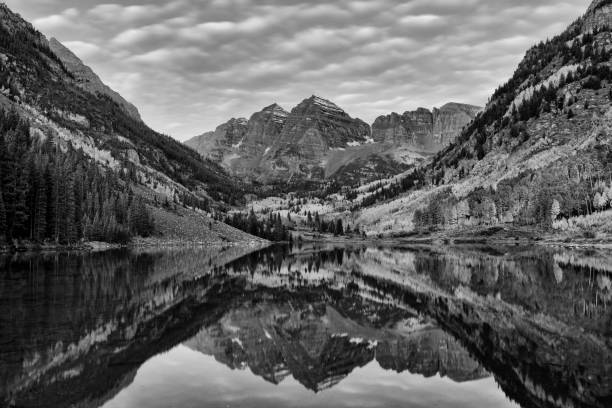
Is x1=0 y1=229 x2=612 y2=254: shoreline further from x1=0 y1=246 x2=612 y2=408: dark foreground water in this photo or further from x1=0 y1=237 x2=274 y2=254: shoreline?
x1=0 y1=246 x2=612 y2=408: dark foreground water

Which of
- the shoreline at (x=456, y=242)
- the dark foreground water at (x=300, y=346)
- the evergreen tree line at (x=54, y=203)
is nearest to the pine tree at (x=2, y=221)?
the evergreen tree line at (x=54, y=203)

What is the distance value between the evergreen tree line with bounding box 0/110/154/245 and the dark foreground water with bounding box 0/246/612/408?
6181 centimetres

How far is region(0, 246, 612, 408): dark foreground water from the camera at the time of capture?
1730 cm

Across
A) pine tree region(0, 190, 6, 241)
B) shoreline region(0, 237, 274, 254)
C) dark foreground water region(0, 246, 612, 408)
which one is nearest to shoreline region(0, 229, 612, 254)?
shoreline region(0, 237, 274, 254)

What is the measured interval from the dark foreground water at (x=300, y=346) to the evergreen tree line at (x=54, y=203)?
61812mm

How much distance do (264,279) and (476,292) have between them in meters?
25.1

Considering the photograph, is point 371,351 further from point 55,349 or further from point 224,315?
point 55,349

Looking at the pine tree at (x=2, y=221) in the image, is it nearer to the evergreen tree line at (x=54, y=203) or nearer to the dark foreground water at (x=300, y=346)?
the evergreen tree line at (x=54, y=203)

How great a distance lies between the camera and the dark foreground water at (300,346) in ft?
56.7

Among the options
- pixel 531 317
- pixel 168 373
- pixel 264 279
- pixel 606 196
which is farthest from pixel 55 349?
pixel 606 196

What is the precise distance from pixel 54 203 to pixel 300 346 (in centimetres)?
10110

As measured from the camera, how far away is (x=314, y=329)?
30125 mm

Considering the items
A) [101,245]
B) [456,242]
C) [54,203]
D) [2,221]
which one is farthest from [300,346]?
[456,242]

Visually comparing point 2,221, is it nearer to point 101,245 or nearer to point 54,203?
point 54,203
